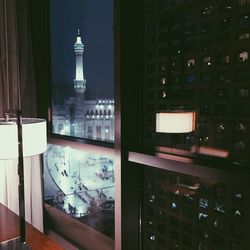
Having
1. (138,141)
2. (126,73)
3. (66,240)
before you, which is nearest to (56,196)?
(66,240)

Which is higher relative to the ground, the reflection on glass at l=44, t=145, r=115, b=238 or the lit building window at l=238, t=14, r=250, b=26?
the lit building window at l=238, t=14, r=250, b=26

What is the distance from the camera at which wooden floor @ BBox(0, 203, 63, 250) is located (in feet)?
5.13

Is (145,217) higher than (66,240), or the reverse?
(145,217)

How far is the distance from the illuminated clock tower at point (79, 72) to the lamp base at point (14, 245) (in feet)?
3.26

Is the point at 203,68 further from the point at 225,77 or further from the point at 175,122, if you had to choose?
the point at 175,122

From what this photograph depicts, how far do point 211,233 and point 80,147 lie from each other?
958 millimetres

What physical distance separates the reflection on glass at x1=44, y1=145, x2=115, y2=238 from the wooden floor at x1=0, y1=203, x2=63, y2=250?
0.50m

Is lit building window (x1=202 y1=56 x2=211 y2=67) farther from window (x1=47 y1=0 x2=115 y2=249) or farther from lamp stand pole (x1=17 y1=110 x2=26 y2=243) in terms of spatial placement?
lamp stand pole (x1=17 y1=110 x2=26 y2=243)

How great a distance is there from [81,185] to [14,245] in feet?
2.78

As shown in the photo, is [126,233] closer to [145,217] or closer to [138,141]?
[145,217]

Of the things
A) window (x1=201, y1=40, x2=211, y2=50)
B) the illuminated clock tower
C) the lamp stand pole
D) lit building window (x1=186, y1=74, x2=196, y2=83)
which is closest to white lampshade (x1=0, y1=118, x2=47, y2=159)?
the lamp stand pole

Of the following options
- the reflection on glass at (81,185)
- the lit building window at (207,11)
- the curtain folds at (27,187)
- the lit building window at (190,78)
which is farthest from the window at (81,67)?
the lit building window at (207,11)

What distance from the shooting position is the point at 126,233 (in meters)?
1.70

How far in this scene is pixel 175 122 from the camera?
1550 millimetres
